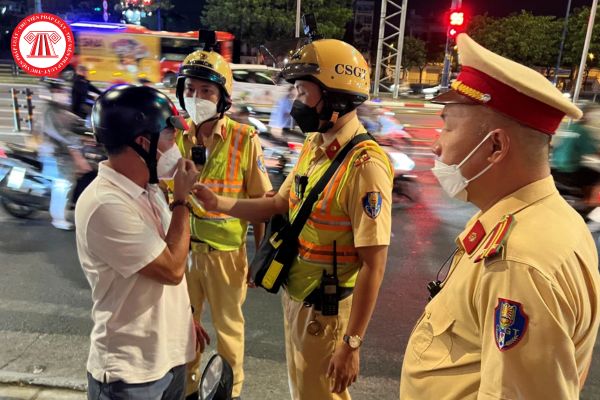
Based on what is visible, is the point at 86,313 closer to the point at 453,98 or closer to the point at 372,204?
the point at 372,204

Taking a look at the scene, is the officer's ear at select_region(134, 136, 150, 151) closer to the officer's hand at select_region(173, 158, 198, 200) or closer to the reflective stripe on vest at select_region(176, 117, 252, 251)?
the officer's hand at select_region(173, 158, 198, 200)

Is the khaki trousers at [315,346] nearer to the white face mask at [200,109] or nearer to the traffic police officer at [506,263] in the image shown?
the traffic police officer at [506,263]

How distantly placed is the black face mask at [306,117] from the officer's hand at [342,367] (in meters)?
1.02

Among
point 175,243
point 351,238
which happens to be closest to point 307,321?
point 351,238

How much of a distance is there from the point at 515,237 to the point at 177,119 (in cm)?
132

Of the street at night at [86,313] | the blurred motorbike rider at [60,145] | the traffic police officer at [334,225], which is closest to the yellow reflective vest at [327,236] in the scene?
the traffic police officer at [334,225]

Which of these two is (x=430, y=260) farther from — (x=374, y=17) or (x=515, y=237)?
(x=374, y=17)

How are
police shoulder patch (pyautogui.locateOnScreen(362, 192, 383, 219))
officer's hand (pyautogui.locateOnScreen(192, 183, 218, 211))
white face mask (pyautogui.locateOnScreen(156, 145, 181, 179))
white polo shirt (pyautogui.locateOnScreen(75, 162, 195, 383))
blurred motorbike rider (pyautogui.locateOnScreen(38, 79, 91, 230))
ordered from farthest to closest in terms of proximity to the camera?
blurred motorbike rider (pyautogui.locateOnScreen(38, 79, 91, 230))
officer's hand (pyautogui.locateOnScreen(192, 183, 218, 211))
police shoulder patch (pyautogui.locateOnScreen(362, 192, 383, 219))
white face mask (pyautogui.locateOnScreen(156, 145, 181, 179))
white polo shirt (pyautogui.locateOnScreen(75, 162, 195, 383))

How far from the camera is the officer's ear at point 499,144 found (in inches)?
49.5

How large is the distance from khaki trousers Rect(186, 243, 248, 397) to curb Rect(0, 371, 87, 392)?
0.72m

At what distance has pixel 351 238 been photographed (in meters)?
2.17

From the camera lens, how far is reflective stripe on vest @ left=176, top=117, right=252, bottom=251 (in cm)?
286

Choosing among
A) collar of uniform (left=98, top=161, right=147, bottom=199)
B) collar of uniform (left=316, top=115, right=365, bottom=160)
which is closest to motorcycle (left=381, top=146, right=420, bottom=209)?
collar of uniform (left=316, top=115, right=365, bottom=160)

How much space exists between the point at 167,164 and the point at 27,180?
17.7 ft
